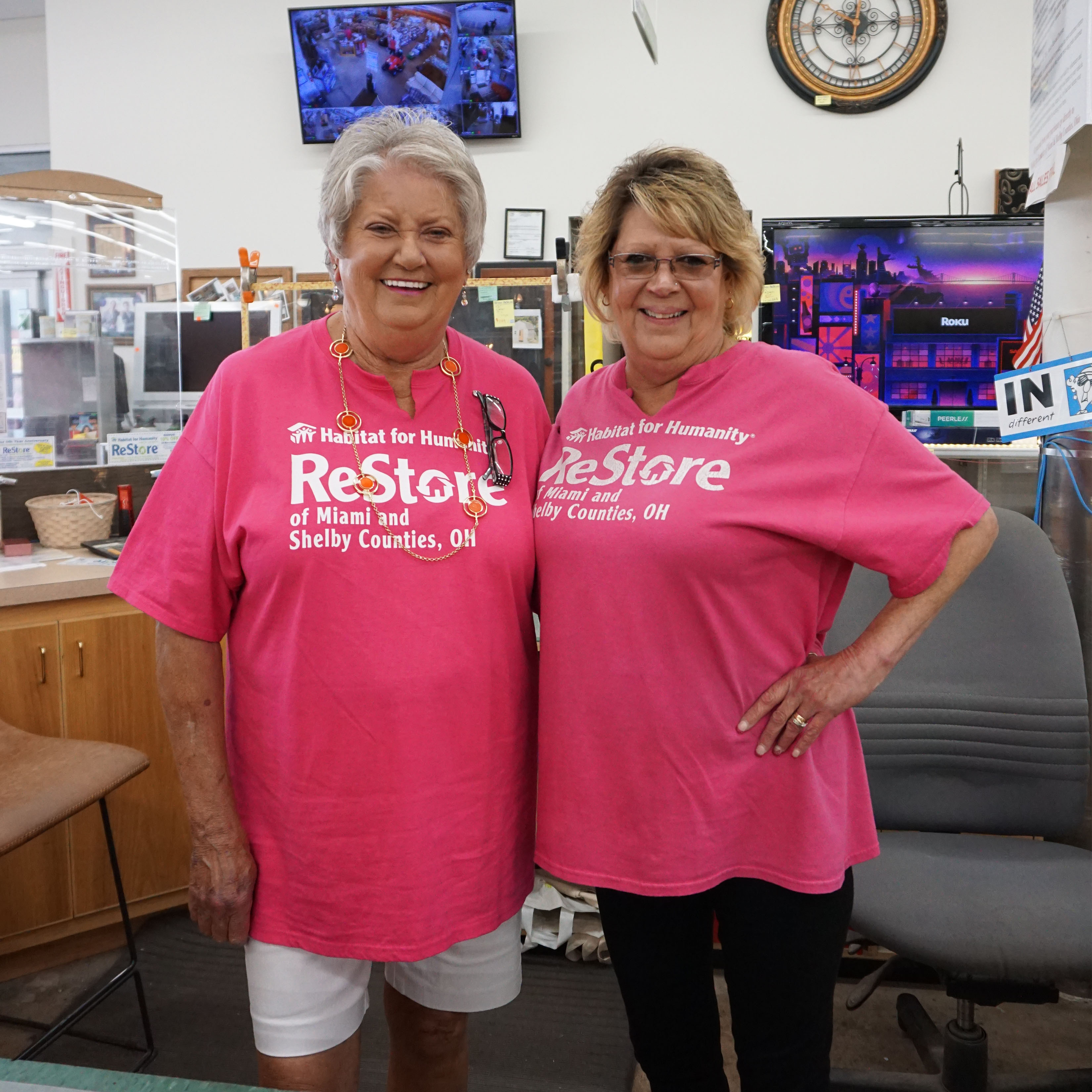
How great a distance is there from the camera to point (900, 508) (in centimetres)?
114

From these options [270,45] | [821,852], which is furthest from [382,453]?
[270,45]

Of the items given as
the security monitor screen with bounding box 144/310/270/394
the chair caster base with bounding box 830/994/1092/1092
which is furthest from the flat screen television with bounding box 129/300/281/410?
the chair caster base with bounding box 830/994/1092/1092

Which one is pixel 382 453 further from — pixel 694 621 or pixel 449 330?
pixel 694 621

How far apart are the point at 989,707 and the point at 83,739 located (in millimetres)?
2021

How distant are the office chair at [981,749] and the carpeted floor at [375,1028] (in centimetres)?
53

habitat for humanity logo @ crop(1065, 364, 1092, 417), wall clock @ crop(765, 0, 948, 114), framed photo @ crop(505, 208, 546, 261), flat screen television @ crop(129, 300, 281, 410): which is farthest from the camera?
framed photo @ crop(505, 208, 546, 261)

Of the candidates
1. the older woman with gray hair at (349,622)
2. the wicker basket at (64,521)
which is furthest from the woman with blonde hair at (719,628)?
the wicker basket at (64,521)

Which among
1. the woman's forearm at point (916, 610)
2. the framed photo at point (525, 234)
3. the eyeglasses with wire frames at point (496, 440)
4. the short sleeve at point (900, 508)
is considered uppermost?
the framed photo at point (525, 234)

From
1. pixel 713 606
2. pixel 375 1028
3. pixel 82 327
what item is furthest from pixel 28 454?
pixel 713 606

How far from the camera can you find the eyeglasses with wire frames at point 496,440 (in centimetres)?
121

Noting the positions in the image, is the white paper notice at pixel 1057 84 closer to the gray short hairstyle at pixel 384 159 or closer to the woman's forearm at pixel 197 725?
the gray short hairstyle at pixel 384 159

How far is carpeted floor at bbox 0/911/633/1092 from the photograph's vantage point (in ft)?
6.33

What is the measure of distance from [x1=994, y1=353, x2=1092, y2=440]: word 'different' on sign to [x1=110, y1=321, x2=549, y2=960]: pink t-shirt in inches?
42.5

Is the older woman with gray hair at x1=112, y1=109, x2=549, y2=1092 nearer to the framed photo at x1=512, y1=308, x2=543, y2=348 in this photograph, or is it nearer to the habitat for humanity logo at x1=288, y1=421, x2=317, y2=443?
the habitat for humanity logo at x1=288, y1=421, x2=317, y2=443
